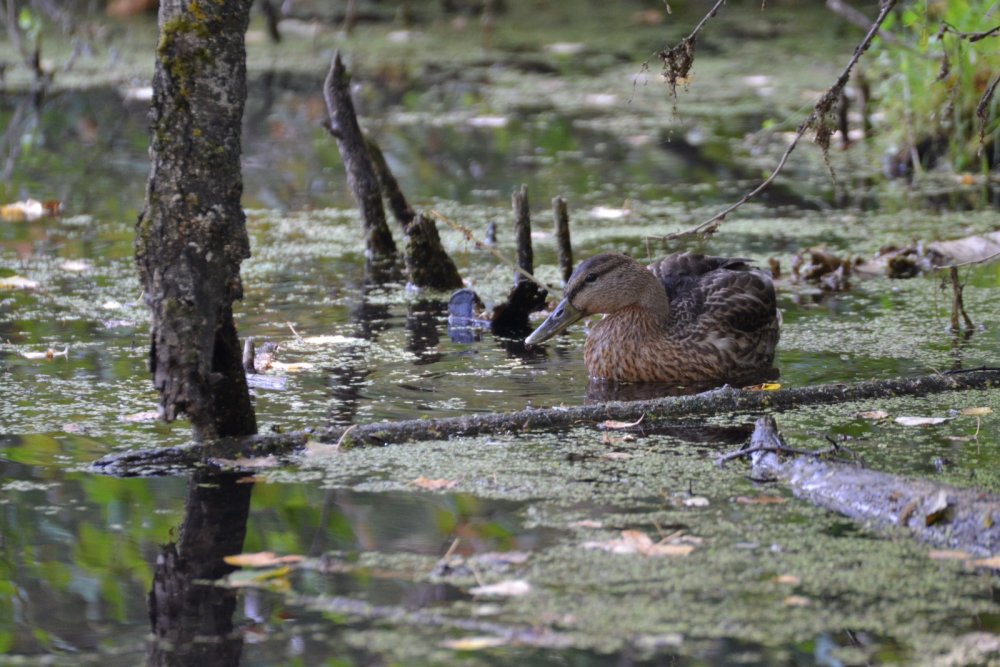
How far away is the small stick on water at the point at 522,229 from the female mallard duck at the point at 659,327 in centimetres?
92

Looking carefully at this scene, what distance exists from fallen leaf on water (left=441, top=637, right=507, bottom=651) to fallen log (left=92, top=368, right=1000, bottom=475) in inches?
58.3

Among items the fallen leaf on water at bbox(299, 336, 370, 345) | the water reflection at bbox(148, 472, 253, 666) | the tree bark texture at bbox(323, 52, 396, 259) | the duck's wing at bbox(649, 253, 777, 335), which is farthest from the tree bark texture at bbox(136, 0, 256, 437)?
the tree bark texture at bbox(323, 52, 396, 259)

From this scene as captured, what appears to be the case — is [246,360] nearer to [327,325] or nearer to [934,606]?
[327,325]

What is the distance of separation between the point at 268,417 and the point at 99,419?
58cm

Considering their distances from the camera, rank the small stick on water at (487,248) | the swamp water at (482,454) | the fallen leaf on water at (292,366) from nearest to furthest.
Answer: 1. the swamp water at (482,454)
2. the fallen leaf on water at (292,366)
3. the small stick on water at (487,248)

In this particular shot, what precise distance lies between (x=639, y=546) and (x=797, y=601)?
1.64 feet

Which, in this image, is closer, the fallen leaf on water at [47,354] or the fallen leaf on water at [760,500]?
the fallen leaf on water at [760,500]

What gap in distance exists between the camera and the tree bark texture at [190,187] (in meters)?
4.34

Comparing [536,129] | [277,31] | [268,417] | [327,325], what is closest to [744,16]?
[277,31]

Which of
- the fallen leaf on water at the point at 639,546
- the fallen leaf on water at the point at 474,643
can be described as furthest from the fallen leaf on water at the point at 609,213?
the fallen leaf on water at the point at 474,643

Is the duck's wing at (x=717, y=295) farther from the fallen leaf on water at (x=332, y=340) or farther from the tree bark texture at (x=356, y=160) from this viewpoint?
the tree bark texture at (x=356, y=160)

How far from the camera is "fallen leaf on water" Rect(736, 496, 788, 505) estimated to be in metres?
4.32

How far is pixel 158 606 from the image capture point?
12.3 ft

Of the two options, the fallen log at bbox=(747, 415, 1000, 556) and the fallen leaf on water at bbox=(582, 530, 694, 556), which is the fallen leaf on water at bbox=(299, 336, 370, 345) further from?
the fallen leaf on water at bbox=(582, 530, 694, 556)
